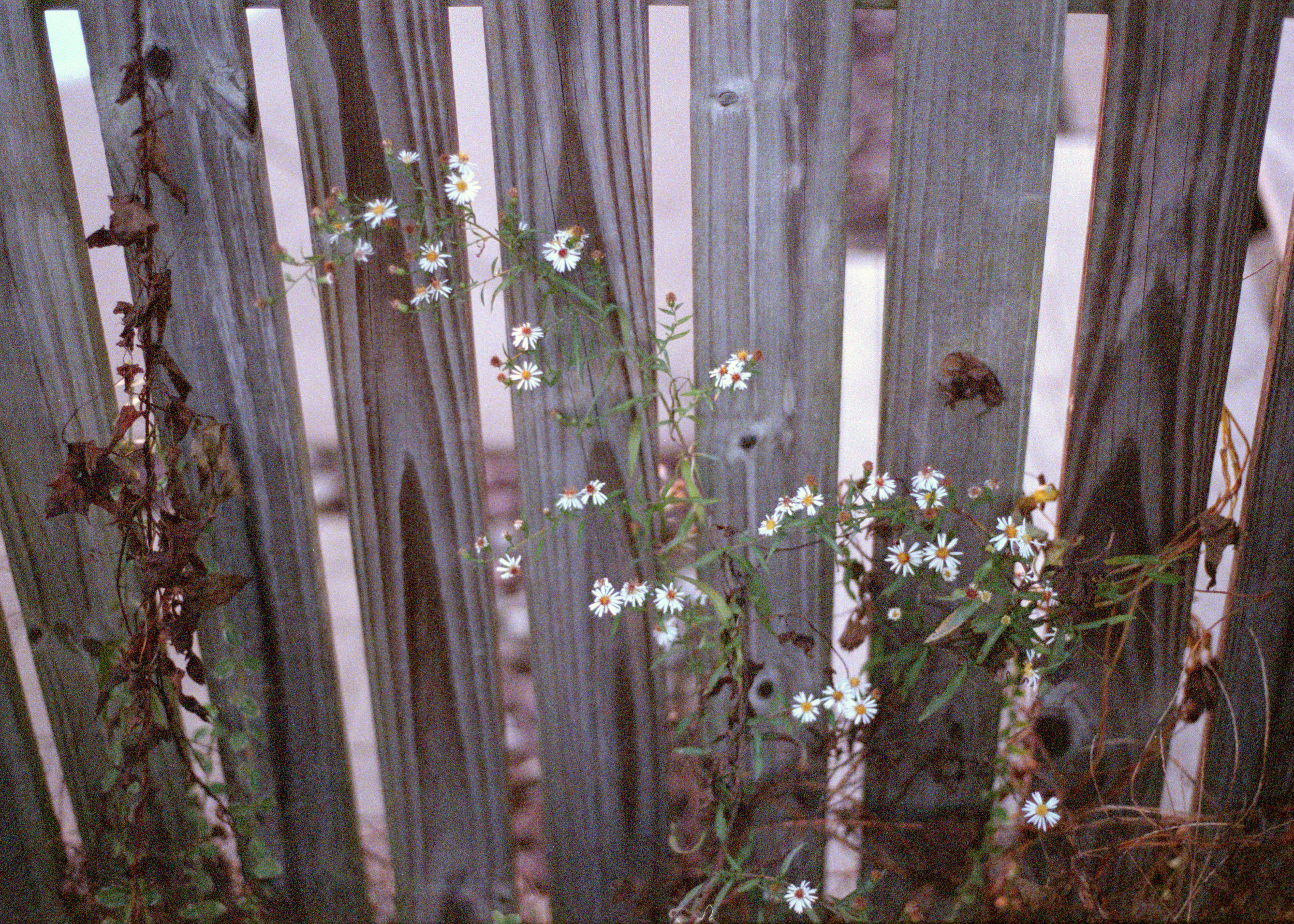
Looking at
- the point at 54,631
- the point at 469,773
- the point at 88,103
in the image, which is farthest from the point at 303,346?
the point at 469,773

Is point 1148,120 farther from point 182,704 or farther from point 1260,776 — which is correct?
point 182,704

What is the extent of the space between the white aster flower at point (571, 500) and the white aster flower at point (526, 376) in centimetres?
17

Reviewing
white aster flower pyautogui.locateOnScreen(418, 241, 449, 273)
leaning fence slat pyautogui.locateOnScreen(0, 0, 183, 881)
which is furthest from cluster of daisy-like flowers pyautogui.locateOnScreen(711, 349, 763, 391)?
leaning fence slat pyautogui.locateOnScreen(0, 0, 183, 881)

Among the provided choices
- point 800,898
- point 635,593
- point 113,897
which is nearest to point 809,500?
point 635,593

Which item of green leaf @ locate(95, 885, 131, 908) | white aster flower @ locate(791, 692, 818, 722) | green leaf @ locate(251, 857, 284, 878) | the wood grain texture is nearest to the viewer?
the wood grain texture

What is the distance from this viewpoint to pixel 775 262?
139 centimetres

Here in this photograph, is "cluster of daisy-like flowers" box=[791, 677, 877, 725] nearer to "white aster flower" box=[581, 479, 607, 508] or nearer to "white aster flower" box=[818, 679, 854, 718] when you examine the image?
"white aster flower" box=[818, 679, 854, 718]

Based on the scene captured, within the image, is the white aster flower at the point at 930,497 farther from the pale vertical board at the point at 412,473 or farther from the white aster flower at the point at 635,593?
the pale vertical board at the point at 412,473

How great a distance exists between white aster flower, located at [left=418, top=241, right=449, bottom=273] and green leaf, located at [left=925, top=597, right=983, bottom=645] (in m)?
0.91

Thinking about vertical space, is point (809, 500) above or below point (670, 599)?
above

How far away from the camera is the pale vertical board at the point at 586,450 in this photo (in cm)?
132

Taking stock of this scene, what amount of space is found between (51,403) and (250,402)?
327 mm

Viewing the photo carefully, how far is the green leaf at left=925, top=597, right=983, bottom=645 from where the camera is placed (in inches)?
52.2

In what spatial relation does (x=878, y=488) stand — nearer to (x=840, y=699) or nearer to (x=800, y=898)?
(x=840, y=699)
